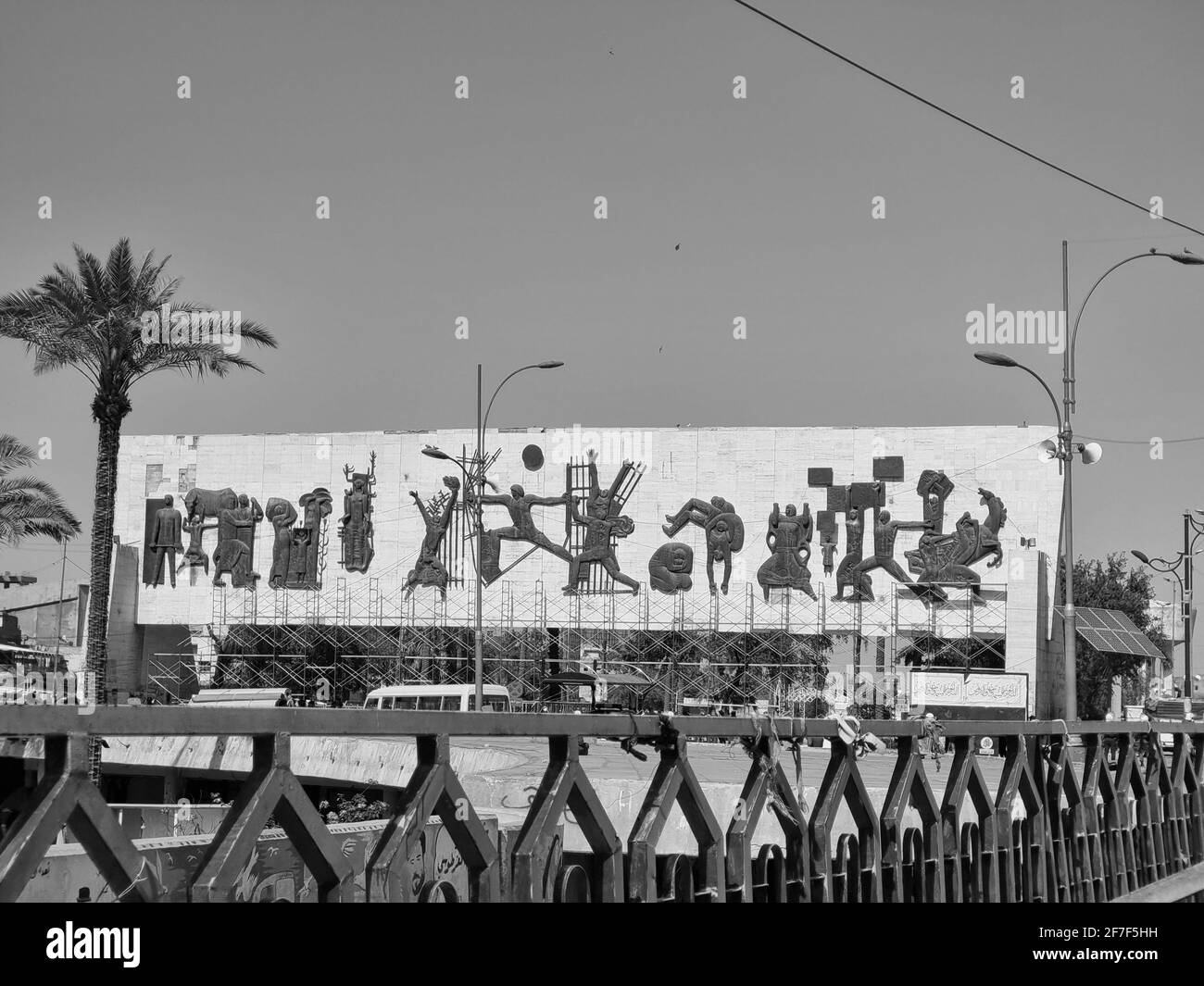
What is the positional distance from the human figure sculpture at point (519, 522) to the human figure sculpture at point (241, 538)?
914 centimetres

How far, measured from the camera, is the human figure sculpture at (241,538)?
182ft

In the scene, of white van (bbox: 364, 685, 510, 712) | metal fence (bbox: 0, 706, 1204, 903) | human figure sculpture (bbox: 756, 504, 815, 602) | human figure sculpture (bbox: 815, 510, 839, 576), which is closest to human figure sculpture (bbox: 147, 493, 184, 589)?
white van (bbox: 364, 685, 510, 712)

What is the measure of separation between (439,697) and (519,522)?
13.1 meters

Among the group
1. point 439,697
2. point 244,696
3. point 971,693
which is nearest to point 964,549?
point 971,693

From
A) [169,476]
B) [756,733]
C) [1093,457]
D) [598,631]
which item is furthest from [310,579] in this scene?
[756,733]

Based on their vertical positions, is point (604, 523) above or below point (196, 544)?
above

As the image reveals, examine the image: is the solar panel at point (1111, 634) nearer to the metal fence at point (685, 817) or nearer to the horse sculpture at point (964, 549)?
the horse sculpture at point (964, 549)

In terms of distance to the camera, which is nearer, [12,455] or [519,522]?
[12,455]

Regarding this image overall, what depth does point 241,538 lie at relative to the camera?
55.5 metres

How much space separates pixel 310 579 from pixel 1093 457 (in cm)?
3712

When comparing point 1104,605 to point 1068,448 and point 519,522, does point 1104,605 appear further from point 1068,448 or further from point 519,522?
point 1068,448

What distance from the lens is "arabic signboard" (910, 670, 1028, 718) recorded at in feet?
135
